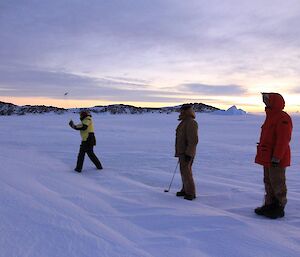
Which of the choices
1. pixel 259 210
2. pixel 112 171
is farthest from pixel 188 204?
pixel 112 171

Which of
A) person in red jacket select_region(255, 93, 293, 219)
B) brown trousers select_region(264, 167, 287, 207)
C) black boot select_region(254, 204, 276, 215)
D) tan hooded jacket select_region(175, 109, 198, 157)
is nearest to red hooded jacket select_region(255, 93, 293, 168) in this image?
person in red jacket select_region(255, 93, 293, 219)

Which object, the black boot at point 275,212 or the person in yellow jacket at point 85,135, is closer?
the black boot at point 275,212


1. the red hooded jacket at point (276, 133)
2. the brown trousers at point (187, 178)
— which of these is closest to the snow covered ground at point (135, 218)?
the brown trousers at point (187, 178)

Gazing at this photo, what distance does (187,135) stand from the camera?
22.1 feet

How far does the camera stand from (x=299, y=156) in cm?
1394

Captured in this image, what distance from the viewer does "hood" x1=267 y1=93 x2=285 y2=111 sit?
5684 millimetres

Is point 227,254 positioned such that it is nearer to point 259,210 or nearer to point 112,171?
point 259,210

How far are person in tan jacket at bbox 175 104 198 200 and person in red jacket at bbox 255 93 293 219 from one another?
48.7 inches

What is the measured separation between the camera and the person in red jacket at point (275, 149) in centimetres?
560

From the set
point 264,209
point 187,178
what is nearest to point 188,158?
point 187,178

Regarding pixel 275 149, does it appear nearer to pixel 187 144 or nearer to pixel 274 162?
pixel 274 162

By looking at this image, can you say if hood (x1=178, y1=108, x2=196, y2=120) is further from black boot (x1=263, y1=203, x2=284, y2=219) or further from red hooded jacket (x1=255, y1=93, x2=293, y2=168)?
black boot (x1=263, y1=203, x2=284, y2=219)

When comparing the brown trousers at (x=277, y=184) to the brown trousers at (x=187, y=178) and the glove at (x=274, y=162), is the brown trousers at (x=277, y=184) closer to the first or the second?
the glove at (x=274, y=162)

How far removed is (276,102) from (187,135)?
169cm
